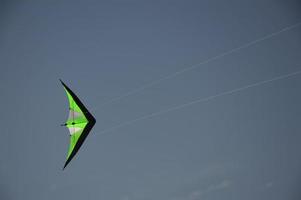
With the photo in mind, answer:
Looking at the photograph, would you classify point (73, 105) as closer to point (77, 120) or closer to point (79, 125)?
point (77, 120)

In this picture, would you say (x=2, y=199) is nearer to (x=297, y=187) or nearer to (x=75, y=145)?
(x=75, y=145)

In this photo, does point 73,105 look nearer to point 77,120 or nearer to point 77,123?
point 77,120

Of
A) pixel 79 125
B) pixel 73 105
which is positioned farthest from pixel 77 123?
pixel 73 105

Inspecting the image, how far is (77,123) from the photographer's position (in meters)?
27.5

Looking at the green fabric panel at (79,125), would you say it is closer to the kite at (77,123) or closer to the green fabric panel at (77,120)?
the kite at (77,123)

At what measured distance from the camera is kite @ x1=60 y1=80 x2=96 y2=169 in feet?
87.4

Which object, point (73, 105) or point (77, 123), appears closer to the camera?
point (77, 123)

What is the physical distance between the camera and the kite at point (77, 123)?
26641 millimetres

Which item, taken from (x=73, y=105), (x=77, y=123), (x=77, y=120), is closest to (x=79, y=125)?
(x=77, y=123)

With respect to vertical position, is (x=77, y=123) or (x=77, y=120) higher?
(x=77, y=120)

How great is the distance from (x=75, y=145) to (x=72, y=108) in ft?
9.02

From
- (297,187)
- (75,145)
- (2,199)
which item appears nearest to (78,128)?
(75,145)

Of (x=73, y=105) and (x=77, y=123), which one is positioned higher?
(x=73, y=105)

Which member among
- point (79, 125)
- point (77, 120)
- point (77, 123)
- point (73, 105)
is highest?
point (73, 105)
